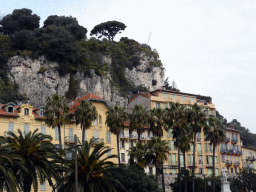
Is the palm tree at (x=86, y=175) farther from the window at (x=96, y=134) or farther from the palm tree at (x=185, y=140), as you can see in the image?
the window at (x=96, y=134)

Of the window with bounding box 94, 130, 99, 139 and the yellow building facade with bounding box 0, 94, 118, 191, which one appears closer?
the yellow building facade with bounding box 0, 94, 118, 191

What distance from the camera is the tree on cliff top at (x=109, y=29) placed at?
12362cm

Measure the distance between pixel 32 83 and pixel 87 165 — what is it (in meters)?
46.4

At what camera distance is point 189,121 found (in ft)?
204

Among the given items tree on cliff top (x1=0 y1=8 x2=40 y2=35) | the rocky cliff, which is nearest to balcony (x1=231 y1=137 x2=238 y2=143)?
the rocky cliff

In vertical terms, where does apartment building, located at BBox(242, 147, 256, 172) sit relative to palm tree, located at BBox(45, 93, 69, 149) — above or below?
below

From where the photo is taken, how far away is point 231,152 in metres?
91.6

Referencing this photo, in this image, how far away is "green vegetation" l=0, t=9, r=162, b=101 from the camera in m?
88.6

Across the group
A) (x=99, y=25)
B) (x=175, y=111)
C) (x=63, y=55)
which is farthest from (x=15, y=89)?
(x=99, y=25)

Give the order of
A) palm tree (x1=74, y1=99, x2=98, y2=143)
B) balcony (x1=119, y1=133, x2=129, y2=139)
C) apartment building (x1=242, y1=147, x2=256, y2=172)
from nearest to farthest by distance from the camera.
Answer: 1. palm tree (x1=74, y1=99, x2=98, y2=143)
2. balcony (x1=119, y1=133, x2=129, y2=139)
3. apartment building (x1=242, y1=147, x2=256, y2=172)

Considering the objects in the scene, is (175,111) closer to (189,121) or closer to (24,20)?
(189,121)

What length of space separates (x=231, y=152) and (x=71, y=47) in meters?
43.2

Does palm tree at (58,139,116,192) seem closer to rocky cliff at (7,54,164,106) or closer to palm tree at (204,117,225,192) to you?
palm tree at (204,117,225,192)

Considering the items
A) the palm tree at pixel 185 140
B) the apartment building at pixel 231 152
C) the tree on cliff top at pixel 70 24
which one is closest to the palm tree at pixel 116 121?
the palm tree at pixel 185 140
